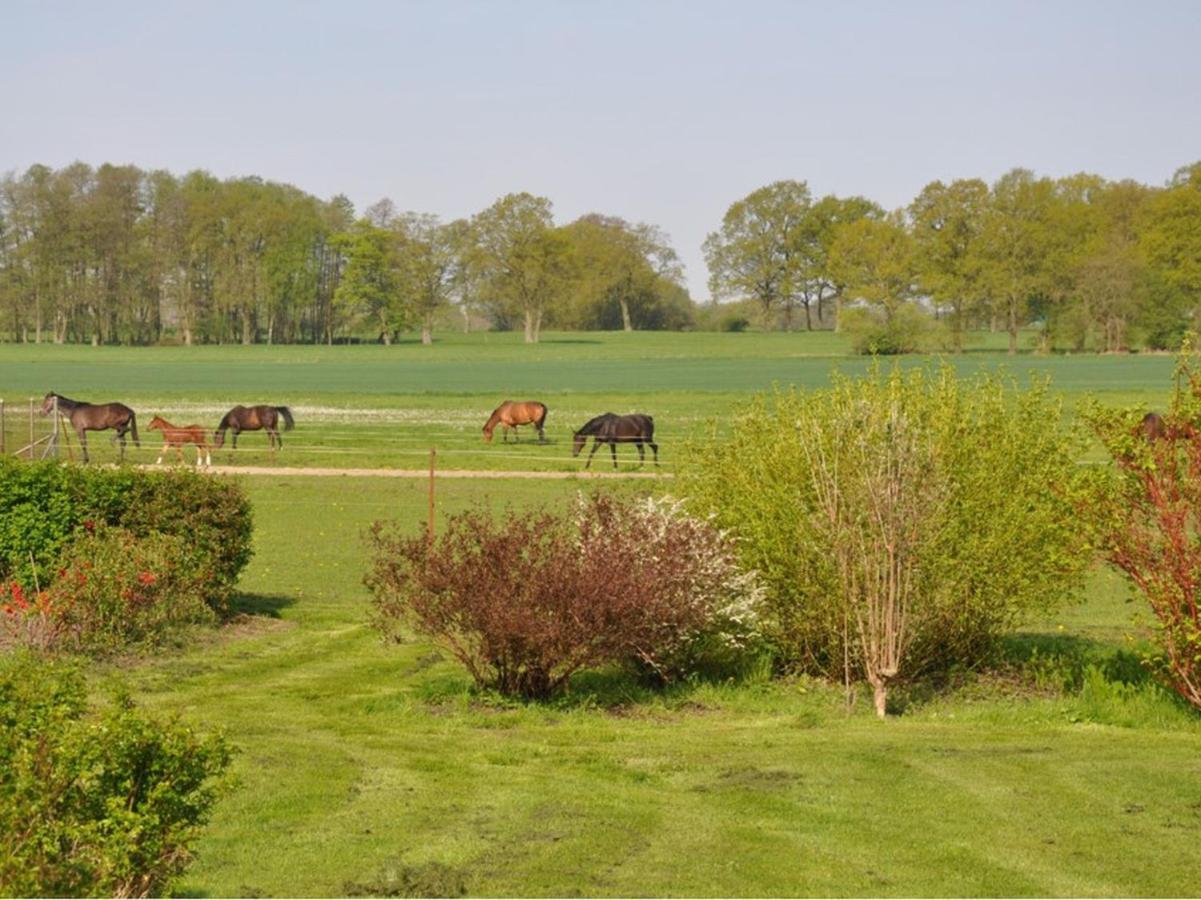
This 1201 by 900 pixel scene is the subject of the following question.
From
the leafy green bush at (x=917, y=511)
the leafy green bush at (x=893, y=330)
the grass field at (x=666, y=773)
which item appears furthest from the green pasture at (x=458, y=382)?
the grass field at (x=666, y=773)

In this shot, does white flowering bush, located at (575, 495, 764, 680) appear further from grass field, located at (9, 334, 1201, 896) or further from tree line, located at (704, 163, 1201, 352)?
tree line, located at (704, 163, 1201, 352)

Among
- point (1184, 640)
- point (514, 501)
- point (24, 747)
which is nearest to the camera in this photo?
point (24, 747)

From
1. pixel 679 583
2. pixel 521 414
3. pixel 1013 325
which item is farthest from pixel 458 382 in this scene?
pixel 679 583

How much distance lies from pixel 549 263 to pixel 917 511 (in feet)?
382

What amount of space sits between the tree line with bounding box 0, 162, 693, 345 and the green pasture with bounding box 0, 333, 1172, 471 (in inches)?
207

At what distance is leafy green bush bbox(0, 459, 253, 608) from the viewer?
52.9ft

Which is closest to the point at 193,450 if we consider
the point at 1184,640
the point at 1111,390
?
the point at 1184,640

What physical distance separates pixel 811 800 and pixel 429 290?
12744 centimetres

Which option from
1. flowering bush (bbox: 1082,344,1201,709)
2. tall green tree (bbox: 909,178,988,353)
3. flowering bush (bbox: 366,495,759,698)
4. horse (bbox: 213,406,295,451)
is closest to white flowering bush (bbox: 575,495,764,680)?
flowering bush (bbox: 366,495,759,698)

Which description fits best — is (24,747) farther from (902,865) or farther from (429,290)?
(429,290)

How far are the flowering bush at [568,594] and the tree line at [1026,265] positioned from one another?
→ 86002mm

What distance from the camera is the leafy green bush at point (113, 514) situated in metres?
16.1

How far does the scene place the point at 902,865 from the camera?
805cm

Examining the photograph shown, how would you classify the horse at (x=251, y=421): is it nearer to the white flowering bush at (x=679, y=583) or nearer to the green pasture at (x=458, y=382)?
the green pasture at (x=458, y=382)
